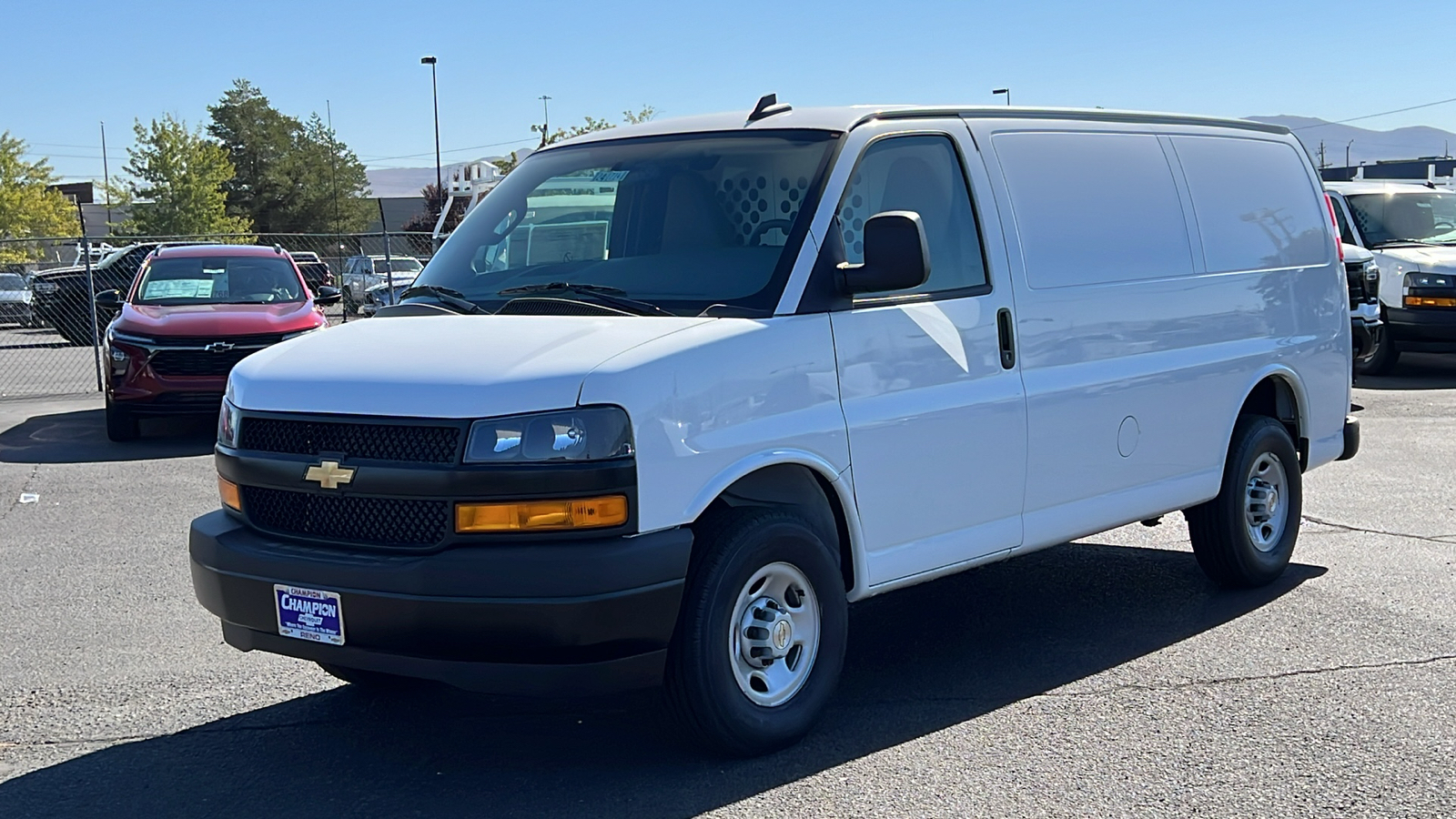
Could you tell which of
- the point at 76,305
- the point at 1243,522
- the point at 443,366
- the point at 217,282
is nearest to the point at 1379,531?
the point at 1243,522

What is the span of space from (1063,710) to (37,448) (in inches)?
418

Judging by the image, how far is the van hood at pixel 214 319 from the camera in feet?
43.0

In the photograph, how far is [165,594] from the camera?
7.23 m

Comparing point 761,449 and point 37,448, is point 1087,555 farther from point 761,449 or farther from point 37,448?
point 37,448

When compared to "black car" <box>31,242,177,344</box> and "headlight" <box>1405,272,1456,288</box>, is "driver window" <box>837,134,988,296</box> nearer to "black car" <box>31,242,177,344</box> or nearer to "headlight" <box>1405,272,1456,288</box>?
"headlight" <box>1405,272,1456,288</box>

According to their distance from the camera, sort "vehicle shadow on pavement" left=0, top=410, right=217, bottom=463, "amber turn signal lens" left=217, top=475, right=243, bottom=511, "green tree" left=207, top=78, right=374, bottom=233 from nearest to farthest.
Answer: "amber turn signal lens" left=217, top=475, right=243, bottom=511 < "vehicle shadow on pavement" left=0, top=410, right=217, bottom=463 < "green tree" left=207, top=78, right=374, bottom=233

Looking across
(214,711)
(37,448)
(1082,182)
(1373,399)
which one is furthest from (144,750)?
(1373,399)

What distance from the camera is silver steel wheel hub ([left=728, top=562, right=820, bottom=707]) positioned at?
185 inches

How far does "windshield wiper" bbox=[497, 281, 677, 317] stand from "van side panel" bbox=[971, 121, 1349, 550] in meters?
1.48

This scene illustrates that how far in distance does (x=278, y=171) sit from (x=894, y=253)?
8821cm

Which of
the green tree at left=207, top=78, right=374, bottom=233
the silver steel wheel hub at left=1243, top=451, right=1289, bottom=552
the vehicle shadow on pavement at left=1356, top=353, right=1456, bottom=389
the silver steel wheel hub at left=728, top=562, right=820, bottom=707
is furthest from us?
the green tree at left=207, top=78, right=374, bottom=233

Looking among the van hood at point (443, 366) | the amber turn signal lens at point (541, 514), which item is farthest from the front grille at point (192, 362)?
the amber turn signal lens at point (541, 514)

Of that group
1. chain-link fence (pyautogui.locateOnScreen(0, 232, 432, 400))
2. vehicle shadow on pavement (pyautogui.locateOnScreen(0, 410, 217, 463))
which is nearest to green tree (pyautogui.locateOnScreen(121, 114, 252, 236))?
chain-link fence (pyautogui.locateOnScreen(0, 232, 432, 400))

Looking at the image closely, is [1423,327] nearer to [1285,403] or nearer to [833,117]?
[1285,403]
